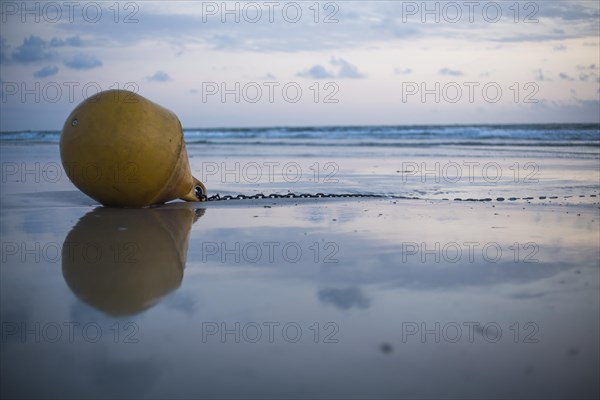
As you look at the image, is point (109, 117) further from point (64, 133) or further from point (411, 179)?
point (411, 179)

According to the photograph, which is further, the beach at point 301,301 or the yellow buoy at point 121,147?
the yellow buoy at point 121,147

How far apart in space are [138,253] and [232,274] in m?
0.87

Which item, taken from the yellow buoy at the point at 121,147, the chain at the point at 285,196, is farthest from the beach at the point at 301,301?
the chain at the point at 285,196

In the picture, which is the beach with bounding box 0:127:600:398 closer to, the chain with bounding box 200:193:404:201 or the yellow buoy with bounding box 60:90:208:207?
the yellow buoy with bounding box 60:90:208:207

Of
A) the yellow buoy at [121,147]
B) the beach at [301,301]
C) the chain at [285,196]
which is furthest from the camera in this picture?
the chain at [285,196]

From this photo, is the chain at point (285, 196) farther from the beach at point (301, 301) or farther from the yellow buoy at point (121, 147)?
the yellow buoy at point (121, 147)

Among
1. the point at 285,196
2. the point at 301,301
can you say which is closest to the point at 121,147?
the point at 285,196

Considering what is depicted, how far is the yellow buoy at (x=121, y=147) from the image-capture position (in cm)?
594

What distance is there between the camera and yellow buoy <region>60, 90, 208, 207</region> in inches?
234

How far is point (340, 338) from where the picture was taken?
269 centimetres

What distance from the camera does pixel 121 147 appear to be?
5.93m

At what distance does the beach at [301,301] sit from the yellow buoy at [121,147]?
0.98 feet

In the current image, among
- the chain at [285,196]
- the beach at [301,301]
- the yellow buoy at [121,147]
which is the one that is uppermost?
the yellow buoy at [121,147]

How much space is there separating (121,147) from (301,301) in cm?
335
